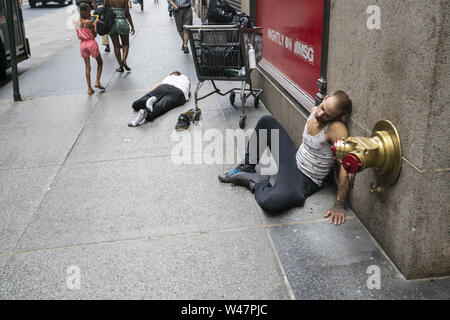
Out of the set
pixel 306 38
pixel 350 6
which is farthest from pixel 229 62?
pixel 350 6

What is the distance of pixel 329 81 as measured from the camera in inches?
149

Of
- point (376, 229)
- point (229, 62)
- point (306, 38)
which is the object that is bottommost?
point (376, 229)

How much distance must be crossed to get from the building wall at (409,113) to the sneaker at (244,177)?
1.01 m

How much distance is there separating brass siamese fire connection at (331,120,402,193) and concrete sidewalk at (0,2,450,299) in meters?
0.62

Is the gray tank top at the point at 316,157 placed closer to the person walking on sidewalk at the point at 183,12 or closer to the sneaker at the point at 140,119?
the sneaker at the point at 140,119

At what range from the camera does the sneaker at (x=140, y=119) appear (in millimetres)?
5879

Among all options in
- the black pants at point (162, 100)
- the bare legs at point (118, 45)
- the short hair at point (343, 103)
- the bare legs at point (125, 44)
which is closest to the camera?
the short hair at point (343, 103)

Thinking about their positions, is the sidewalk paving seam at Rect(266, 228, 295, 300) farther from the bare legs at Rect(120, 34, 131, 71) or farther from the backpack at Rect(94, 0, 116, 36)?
the bare legs at Rect(120, 34, 131, 71)

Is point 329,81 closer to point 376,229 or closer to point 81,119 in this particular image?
point 376,229

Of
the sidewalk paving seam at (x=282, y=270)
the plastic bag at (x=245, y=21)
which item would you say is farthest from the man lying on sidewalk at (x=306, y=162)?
the plastic bag at (x=245, y=21)

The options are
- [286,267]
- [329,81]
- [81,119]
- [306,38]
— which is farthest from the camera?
[81,119]

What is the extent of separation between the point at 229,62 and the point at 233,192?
7.76 ft

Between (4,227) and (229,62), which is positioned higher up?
(229,62)

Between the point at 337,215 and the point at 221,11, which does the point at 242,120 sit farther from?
the point at 337,215
